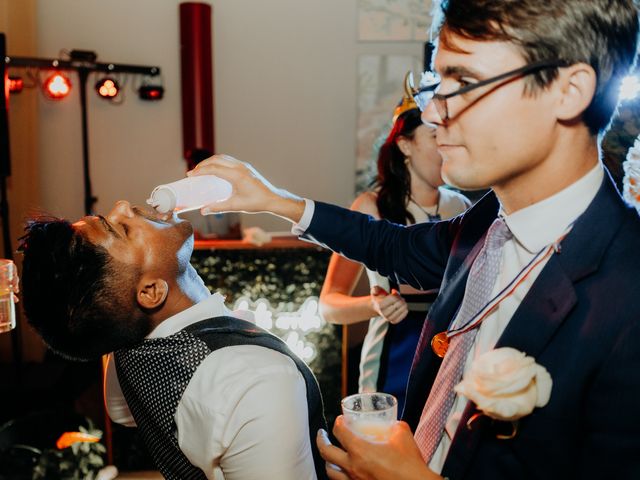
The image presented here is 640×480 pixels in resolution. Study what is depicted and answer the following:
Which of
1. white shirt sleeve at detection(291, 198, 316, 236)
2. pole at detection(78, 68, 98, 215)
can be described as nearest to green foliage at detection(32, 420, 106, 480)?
white shirt sleeve at detection(291, 198, 316, 236)

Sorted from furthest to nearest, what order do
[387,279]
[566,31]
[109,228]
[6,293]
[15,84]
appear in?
1. [15,84]
2. [387,279]
3. [6,293]
4. [109,228]
5. [566,31]

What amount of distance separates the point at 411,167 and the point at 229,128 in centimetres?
358

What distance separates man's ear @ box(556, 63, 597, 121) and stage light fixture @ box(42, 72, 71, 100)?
505 centimetres

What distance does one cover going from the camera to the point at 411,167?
271 centimetres

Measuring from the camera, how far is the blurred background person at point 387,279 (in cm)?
244

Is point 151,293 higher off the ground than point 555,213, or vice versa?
point 555,213

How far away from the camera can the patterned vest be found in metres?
1.48

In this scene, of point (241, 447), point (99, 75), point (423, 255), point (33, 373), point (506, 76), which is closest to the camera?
point (506, 76)

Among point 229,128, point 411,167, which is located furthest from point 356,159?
point 411,167

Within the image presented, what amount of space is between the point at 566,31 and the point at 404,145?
1556 millimetres

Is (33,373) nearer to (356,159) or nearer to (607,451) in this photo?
(356,159)

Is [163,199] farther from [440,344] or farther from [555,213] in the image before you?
[555,213]

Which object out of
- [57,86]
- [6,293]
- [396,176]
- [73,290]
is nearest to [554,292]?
[73,290]

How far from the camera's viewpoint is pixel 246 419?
1.36 meters
